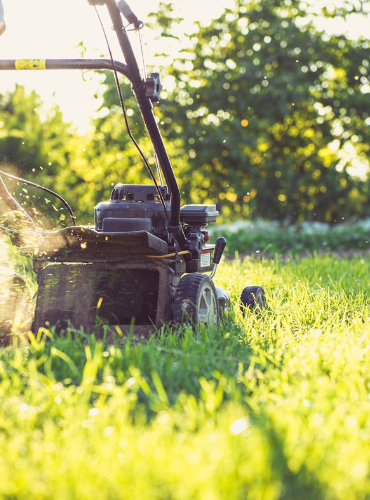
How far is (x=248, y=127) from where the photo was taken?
33.0 feet

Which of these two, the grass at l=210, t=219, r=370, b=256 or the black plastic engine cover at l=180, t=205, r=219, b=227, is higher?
the black plastic engine cover at l=180, t=205, r=219, b=227

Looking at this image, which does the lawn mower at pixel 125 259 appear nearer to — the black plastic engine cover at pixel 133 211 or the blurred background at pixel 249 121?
the black plastic engine cover at pixel 133 211

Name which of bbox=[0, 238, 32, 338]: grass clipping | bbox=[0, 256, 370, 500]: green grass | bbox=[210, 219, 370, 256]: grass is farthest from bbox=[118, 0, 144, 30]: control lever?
bbox=[210, 219, 370, 256]: grass

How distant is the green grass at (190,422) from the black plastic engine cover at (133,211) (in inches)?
26.2

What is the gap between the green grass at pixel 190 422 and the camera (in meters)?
1.53

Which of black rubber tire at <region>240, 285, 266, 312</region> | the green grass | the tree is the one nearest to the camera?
the green grass

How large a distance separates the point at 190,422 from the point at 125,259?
1463 millimetres

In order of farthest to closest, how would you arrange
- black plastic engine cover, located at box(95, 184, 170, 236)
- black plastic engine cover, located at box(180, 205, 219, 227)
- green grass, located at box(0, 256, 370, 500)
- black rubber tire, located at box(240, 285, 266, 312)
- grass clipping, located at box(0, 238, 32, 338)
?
1. black rubber tire, located at box(240, 285, 266, 312)
2. black plastic engine cover, located at box(180, 205, 219, 227)
3. black plastic engine cover, located at box(95, 184, 170, 236)
4. grass clipping, located at box(0, 238, 32, 338)
5. green grass, located at box(0, 256, 370, 500)

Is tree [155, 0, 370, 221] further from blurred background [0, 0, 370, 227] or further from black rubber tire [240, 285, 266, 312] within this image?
black rubber tire [240, 285, 266, 312]

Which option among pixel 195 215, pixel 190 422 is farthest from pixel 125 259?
pixel 190 422

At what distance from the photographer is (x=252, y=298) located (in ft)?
12.6

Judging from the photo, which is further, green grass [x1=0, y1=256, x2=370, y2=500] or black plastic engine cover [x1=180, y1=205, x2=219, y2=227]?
black plastic engine cover [x1=180, y1=205, x2=219, y2=227]

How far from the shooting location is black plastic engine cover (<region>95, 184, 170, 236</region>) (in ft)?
11.2

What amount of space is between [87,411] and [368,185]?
9.39 metres
